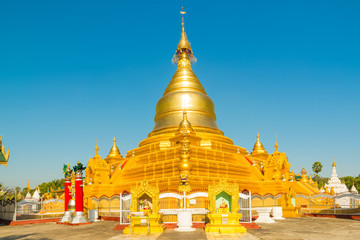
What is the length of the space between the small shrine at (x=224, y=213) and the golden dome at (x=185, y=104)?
1639cm

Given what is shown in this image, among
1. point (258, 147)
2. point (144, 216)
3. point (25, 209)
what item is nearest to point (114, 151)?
point (25, 209)

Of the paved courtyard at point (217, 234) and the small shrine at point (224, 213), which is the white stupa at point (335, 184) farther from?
the small shrine at point (224, 213)

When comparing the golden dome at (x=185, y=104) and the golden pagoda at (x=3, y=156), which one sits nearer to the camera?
the golden pagoda at (x=3, y=156)

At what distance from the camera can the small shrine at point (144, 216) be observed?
1722cm

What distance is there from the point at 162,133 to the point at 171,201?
14036 millimetres

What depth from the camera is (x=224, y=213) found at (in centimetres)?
1753

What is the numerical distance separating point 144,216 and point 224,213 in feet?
14.1

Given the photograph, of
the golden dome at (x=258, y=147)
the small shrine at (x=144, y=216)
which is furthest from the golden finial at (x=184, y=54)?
the small shrine at (x=144, y=216)

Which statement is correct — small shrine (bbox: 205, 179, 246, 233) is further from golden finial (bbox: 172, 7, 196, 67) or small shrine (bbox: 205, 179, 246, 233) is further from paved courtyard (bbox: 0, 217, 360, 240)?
golden finial (bbox: 172, 7, 196, 67)

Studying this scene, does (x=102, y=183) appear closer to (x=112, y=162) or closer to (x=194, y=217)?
(x=112, y=162)

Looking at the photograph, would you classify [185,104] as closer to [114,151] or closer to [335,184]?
[114,151]

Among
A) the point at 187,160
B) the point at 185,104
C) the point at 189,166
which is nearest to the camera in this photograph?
the point at 189,166

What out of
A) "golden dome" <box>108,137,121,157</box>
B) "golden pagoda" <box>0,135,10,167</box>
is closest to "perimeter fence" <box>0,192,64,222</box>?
"golden pagoda" <box>0,135,10,167</box>

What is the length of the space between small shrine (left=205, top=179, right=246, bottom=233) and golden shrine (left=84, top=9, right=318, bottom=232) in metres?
0.05
